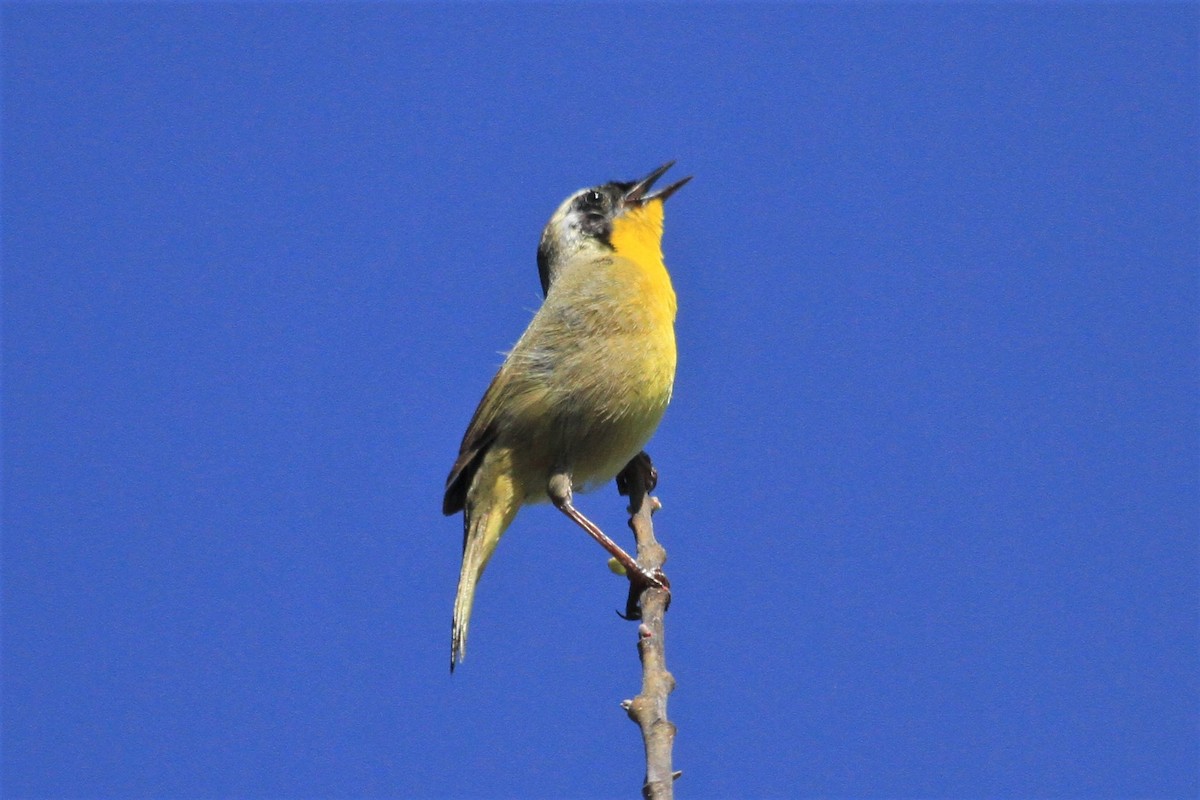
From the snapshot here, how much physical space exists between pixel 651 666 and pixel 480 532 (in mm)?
2590

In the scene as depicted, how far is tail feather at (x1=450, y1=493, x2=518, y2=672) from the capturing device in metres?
6.11

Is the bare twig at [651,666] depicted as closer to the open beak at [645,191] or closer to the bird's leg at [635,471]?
the bird's leg at [635,471]

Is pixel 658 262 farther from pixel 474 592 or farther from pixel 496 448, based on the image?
pixel 474 592

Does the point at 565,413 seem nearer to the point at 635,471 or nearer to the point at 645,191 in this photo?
the point at 635,471

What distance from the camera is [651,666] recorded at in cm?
391

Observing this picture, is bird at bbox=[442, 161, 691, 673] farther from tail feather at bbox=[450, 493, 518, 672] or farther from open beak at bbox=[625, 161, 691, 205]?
open beak at bbox=[625, 161, 691, 205]

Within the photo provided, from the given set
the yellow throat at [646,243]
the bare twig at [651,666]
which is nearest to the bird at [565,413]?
the yellow throat at [646,243]

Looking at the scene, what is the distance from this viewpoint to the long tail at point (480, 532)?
6.18m

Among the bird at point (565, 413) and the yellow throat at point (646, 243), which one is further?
the yellow throat at point (646, 243)

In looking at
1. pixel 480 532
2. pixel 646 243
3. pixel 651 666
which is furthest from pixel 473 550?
pixel 651 666

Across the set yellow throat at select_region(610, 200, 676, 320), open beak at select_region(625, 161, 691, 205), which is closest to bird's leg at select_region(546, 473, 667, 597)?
yellow throat at select_region(610, 200, 676, 320)

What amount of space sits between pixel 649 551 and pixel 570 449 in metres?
1.42

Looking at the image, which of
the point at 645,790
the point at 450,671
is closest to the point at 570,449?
the point at 450,671

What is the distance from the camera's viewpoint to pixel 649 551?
5.08 m
